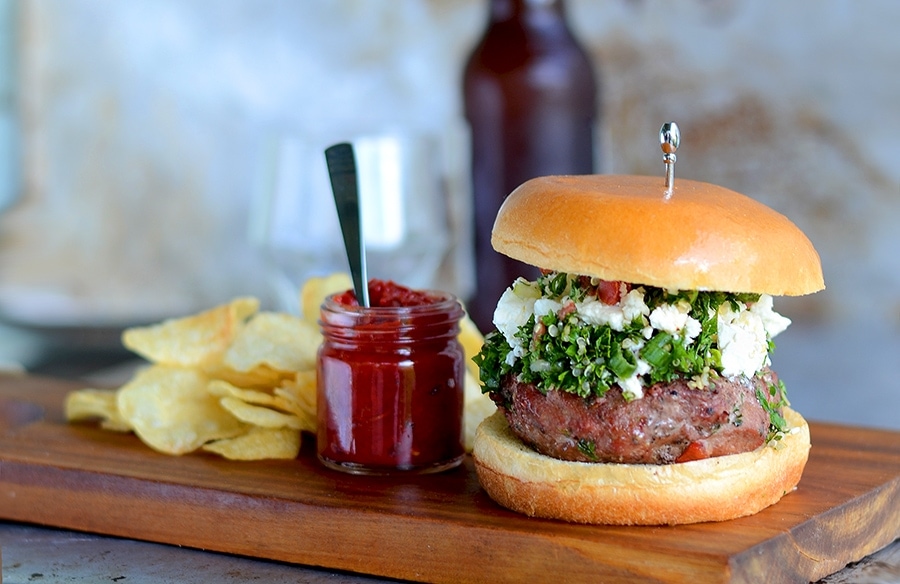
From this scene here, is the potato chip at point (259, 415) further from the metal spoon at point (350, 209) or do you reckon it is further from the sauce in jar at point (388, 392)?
the metal spoon at point (350, 209)

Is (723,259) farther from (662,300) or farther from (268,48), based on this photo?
(268,48)

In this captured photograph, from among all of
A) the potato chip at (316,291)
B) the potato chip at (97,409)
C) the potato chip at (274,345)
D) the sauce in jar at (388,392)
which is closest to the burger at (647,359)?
the sauce in jar at (388,392)

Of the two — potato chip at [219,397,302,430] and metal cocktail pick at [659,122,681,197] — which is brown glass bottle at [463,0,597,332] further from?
metal cocktail pick at [659,122,681,197]

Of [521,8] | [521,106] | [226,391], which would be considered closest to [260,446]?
[226,391]

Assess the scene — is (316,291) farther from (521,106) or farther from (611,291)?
(521,106)

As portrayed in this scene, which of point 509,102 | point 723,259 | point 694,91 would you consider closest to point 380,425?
point 723,259

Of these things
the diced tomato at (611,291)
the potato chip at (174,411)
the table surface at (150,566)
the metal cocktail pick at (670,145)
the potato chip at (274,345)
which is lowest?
the table surface at (150,566)
